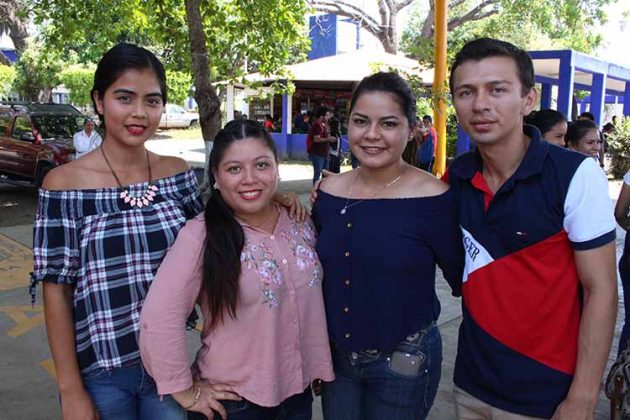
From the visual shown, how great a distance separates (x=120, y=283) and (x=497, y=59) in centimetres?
140

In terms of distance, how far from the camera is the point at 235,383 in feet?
6.15

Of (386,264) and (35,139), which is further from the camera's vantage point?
(35,139)

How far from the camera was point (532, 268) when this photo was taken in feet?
5.76

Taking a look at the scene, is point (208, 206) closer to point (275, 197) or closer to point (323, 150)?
point (275, 197)

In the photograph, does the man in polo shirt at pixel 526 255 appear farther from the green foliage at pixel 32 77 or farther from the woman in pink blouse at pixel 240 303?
the green foliage at pixel 32 77

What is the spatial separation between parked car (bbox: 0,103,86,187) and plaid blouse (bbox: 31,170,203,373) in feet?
30.6

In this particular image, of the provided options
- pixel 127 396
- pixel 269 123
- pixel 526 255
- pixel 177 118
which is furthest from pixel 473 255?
pixel 177 118

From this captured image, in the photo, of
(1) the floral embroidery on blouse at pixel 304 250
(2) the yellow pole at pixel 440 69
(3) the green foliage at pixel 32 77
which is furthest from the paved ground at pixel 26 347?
(3) the green foliage at pixel 32 77

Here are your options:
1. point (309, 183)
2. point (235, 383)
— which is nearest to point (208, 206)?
point (235, 383)

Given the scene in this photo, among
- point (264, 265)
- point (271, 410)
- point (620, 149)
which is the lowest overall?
point (620, 149)

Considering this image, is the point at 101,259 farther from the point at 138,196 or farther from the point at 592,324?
the point at 592,324

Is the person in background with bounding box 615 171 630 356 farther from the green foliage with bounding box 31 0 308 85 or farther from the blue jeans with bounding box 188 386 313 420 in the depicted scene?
the green foliage with bounding box 31 0 308 85

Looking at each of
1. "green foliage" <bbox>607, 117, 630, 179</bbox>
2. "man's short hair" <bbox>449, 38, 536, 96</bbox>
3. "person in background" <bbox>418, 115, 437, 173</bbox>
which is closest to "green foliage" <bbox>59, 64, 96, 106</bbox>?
"person in background" <bbox>418, 115, 437, 173</bbox>

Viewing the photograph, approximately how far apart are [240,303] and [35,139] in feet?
34.5
